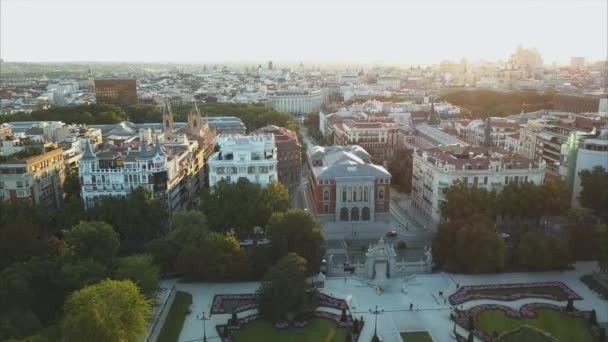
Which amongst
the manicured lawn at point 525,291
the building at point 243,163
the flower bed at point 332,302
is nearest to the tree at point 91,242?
the building at point 243,163

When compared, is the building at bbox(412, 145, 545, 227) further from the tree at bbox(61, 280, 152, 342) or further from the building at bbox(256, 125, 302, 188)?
the tree at bbox(61, 280, 152, 342)

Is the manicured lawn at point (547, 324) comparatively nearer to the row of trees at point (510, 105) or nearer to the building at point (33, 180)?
the building at point (33, 180)

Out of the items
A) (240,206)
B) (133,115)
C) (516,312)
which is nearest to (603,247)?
(516,312)

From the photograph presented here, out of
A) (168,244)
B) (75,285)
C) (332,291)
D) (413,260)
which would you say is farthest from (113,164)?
(413,260)

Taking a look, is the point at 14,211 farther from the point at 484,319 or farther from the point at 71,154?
the point at 484,319

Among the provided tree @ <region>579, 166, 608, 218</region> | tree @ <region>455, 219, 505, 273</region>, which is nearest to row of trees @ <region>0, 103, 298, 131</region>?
tree @ <region>579, 166, 608, 218</region>

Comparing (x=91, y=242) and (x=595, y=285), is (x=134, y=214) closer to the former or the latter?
(x=91, y=242)
